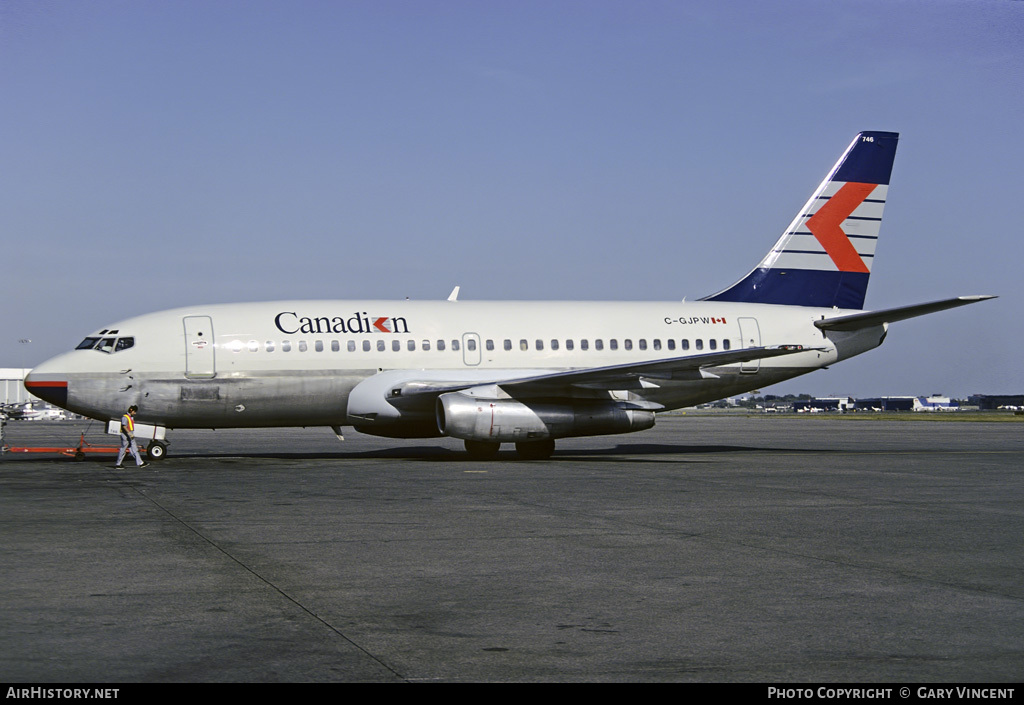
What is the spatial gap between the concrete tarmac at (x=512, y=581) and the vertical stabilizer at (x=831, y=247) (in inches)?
525

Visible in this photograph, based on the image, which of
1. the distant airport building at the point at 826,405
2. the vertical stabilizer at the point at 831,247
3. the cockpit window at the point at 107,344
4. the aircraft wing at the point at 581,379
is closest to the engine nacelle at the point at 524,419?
the aircraft wing at the point at 581,379

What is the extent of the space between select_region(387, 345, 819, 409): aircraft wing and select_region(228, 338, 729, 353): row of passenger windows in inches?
35.9

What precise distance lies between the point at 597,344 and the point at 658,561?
1814 cm

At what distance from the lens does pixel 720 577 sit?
862cm

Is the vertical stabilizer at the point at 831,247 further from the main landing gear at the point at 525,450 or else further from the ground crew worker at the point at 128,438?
the ground crew worker at the point at 128,438

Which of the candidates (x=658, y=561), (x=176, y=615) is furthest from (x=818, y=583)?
(x=176, y=615)

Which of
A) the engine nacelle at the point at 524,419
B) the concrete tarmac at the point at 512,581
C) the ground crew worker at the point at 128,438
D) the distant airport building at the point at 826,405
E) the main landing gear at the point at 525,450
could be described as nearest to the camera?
the concrete tarmac at the point at 512,581

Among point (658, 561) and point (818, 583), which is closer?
point (818, 583)

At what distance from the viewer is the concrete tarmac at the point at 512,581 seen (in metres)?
5.84

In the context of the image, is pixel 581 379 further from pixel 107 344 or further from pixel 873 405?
pixel 873 405

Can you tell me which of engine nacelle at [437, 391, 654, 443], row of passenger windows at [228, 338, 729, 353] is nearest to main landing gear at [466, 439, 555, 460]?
engine nacelle at [437, 391, 654, 443]

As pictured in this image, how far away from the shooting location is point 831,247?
100 feet

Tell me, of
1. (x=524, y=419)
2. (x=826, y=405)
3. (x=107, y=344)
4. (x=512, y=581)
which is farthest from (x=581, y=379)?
(x=826, y=405)
